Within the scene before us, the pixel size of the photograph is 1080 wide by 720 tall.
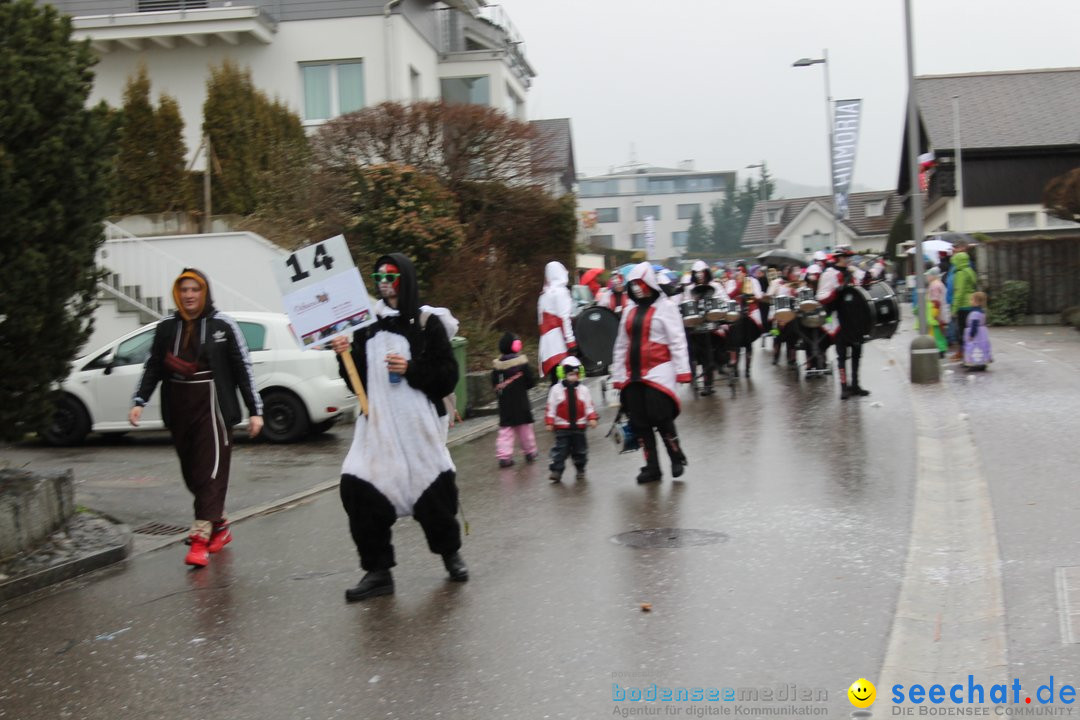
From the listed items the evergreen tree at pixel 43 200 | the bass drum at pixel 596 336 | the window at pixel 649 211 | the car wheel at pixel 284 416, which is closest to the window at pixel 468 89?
the bass drum at pixel 596 336

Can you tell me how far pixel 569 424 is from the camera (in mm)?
10891

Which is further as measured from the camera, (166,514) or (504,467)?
(504,467)

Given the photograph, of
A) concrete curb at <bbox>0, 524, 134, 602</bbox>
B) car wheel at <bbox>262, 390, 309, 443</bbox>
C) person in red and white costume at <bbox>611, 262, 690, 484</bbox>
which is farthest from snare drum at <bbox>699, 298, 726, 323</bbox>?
concrete curb at <bbox>0, 524, 134, 602</bbox>

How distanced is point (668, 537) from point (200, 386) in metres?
3.35

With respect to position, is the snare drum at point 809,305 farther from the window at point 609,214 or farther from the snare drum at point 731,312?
the window at point 609,214

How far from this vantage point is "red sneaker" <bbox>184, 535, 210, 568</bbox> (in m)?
8.08

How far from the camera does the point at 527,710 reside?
16.0 feet

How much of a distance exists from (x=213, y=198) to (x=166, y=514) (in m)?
15.1

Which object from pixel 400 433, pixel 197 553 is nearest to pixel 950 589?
pixel 400 433

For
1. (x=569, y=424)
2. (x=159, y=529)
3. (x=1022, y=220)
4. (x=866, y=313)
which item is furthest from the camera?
(x=1022, y=220)

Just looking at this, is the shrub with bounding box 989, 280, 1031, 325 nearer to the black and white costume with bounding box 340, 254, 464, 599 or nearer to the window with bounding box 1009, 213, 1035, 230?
the window with bounding box 1009, 213, 1035, 230

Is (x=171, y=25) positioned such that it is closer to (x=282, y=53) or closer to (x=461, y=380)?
(x=282, y=53)

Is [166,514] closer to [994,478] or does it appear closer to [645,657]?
[645,657]

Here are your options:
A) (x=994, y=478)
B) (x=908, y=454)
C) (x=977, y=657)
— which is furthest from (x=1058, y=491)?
(x=977, y=657)
